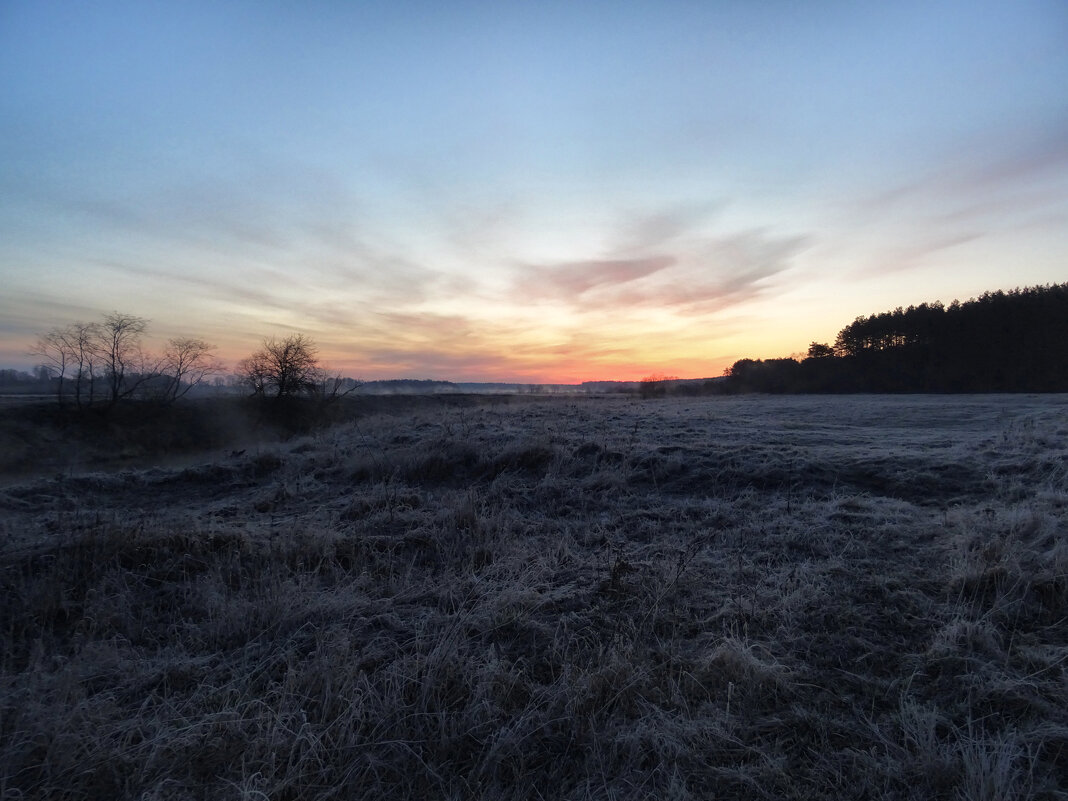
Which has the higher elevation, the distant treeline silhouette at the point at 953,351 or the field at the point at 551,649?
the distant treeline silhouette at the point at 953,351

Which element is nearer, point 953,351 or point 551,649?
point 551,649

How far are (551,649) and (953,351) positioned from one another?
167ft

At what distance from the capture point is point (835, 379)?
47.9m

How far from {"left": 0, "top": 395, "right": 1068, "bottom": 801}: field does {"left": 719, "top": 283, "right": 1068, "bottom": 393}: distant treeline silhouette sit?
40.9 meters

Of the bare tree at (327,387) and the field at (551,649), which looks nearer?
the field at (551,649)

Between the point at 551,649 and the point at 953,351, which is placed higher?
the point at 953,351

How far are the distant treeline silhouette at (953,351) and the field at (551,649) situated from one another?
4088 centimetres

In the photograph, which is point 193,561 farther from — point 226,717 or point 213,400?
point 213,400

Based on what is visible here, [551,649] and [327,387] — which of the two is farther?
[327,387]

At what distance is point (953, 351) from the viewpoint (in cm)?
4091

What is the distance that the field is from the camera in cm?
260

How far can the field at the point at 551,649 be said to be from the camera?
2596 millimetres

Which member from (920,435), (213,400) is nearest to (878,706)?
(920,435)

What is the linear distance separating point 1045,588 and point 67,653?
319 inches
